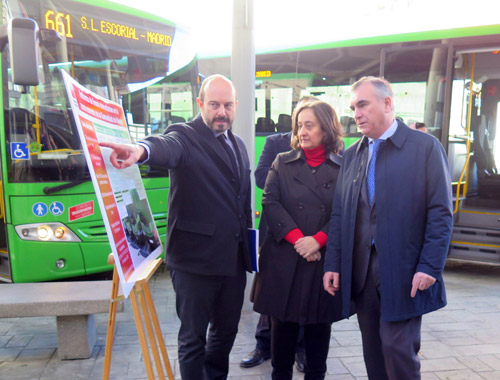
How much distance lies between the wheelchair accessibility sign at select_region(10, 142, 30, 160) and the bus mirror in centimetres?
84

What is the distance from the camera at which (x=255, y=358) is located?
3.53 m

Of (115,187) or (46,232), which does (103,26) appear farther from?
(115,187)

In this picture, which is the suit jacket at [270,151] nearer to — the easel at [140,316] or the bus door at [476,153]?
the easel at [140,316]

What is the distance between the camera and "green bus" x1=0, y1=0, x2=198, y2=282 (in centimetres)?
447

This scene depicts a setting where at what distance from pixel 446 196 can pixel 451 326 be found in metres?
2.51

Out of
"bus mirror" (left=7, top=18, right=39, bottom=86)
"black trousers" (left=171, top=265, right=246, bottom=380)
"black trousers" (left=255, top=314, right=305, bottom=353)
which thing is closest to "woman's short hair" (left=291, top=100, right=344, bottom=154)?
"black trousers" (left=171, top=265, right=246, bottom=380)

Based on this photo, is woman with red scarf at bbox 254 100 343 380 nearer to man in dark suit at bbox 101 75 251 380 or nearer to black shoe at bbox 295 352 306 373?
man in dark suit at bbox 101 75 251 380

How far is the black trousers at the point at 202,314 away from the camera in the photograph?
2586mm

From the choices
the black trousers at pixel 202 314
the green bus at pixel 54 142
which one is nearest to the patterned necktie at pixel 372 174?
the black trousers at pixel 202 314

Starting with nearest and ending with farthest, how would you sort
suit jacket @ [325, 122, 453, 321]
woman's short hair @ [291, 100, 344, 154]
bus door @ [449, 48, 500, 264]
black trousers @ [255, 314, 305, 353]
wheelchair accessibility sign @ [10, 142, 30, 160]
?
suit jacket @ [325, 122, 453, 321] < woman's short hair @ [291, 100, 344, 154] < black trousers @ [255, 314, 305, 353] < wheelchair accessibility sign @ [10, 142, 30, 160] < bus door @ [449, 48, 500, 264]

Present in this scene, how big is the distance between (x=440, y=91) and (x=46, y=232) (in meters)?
5.27

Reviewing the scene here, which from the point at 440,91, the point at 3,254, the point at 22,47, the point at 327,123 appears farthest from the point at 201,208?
the point at 440,91

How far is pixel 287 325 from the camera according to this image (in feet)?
9.54

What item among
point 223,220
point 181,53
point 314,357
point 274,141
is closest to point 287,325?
point 314,357
